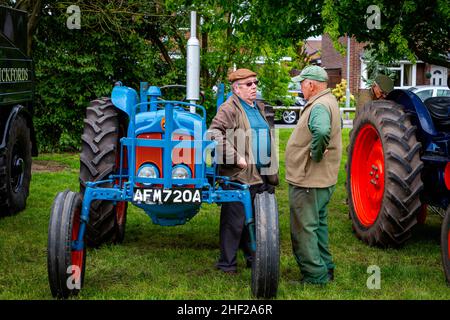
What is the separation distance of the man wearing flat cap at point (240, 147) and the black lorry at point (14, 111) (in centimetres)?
296

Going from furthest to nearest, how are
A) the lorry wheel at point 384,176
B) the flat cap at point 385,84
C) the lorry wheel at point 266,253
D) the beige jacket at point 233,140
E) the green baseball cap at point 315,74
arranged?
the flat cap at point 385,84 → the lorry wheel at point 384,176 → the beige jacket at point 233,140 → the green baseball cap at point 315,74 → the lorry wheel at point 266,253

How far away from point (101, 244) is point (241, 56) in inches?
292

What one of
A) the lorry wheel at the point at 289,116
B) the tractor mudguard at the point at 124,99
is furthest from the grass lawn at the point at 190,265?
the lorry wheel at the point at 289,116

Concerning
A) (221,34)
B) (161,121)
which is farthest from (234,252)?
(221,34)

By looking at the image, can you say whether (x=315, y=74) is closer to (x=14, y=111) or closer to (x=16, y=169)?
(x=14, y=111)

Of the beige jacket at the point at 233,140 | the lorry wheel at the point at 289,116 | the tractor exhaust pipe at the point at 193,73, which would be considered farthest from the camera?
the lorry wheel at the point at 289,116

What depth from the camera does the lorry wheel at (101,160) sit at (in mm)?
6176

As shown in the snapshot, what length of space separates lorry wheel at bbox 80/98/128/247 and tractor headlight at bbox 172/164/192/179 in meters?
0.79

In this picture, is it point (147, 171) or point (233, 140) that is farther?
point (233, 140)

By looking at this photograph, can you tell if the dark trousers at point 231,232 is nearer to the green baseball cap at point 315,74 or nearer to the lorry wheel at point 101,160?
the lorry wheel at point 101,160

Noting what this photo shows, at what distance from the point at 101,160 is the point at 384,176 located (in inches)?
101

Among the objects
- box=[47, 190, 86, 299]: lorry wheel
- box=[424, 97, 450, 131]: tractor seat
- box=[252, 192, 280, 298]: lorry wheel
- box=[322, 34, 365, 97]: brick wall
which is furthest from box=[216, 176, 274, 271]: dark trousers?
box=[322, 34, 365, 97]: brick wall

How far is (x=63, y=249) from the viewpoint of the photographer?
473cm

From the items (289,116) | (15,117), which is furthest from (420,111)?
(289,116)
